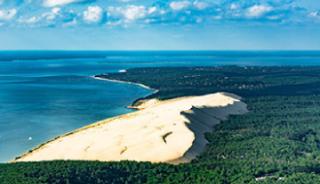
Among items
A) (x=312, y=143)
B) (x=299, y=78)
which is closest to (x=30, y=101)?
(x=312, y=143)

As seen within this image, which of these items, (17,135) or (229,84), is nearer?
(17,135)

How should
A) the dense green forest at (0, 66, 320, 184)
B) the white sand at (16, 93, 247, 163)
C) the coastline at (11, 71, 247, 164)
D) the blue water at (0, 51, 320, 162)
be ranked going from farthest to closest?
the blue water at (0, 51, 320, 162)
the white sand at (16, 93, 247, 163)
the coastline at (11, 71, 247, 164)
the dense green forest at (0, 66, 320, 184)

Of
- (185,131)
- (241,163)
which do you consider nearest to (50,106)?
(185,131)

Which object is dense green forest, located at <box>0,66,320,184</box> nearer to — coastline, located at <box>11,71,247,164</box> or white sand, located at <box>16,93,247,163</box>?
coastline, located at <box>11,71,247,164</box>

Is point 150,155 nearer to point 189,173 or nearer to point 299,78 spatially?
point 189,173

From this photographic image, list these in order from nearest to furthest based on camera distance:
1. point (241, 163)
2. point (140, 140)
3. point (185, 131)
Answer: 1. point (241, 163)
2. point (140, 140)
3. point (185, 131)

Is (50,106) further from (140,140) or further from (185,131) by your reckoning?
(185,131)

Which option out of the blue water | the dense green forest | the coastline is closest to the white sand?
the coastline

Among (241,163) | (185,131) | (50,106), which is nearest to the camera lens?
(241,163)

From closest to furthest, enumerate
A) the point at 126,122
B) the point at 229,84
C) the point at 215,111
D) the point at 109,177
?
1. the point at 109,177
2. the point at 126,122
3. the point at 215,111
4. the point at 229,84
